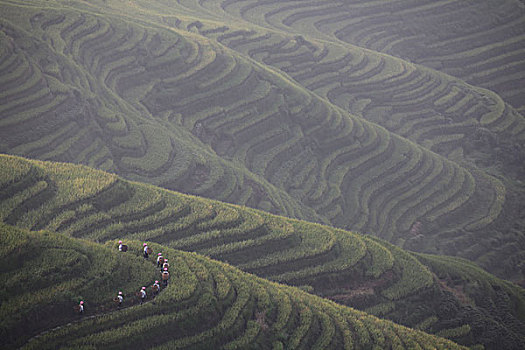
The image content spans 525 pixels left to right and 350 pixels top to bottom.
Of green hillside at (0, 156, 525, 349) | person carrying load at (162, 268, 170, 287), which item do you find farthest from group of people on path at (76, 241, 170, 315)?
green hillside at (0, 156, 525, 349)

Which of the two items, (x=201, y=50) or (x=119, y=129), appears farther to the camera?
(x=201, y=50)

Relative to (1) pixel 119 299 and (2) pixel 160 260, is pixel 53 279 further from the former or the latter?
(2) pixel 160 260

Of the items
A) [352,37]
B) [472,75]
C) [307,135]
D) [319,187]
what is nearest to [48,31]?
[307,135]

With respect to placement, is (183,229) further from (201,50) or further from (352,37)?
(352,37)

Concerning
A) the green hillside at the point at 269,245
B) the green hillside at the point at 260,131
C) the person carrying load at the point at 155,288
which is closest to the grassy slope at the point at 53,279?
the person carrying load at the point at 155,288

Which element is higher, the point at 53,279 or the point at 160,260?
the point at 53,279

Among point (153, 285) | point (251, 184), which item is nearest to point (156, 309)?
point (153, 285)
